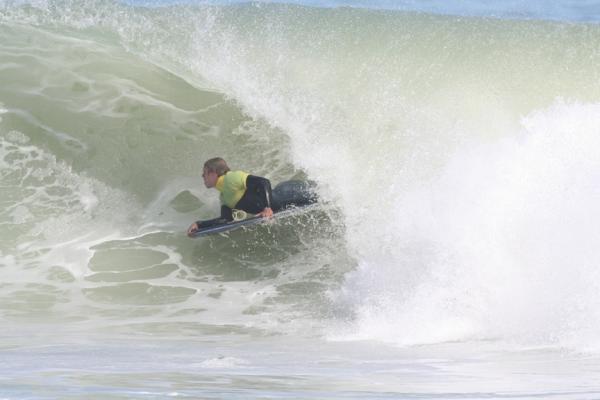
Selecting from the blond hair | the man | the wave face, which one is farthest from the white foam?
the blond hair

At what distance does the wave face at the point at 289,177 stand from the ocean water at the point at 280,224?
0.10 ft

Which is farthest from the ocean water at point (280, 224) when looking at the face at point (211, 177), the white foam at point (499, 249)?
the face at point (211, 177)

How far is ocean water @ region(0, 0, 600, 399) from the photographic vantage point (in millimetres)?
5949

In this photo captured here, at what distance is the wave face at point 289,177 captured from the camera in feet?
25.7

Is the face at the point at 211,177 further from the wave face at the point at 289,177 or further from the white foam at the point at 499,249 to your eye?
the white foam at the point at 499,249

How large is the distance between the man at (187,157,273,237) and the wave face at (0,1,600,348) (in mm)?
906

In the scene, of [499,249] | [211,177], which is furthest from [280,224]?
[499,249]

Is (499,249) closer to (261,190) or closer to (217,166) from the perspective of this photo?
(261,190)

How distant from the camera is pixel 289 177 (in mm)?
11797

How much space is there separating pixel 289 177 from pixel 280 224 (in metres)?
1.29

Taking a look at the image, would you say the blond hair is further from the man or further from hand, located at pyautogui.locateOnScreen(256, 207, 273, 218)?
hand, located at pyautogui.locateOnScreen(256, 207, 273, 218)

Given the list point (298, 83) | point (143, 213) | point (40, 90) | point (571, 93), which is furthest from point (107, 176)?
point (571, 93)

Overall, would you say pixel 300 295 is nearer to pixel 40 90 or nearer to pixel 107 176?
pixel 107 176

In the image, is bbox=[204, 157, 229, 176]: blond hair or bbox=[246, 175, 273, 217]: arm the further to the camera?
bbox=[204, 157, 229, 176]: blond hair
